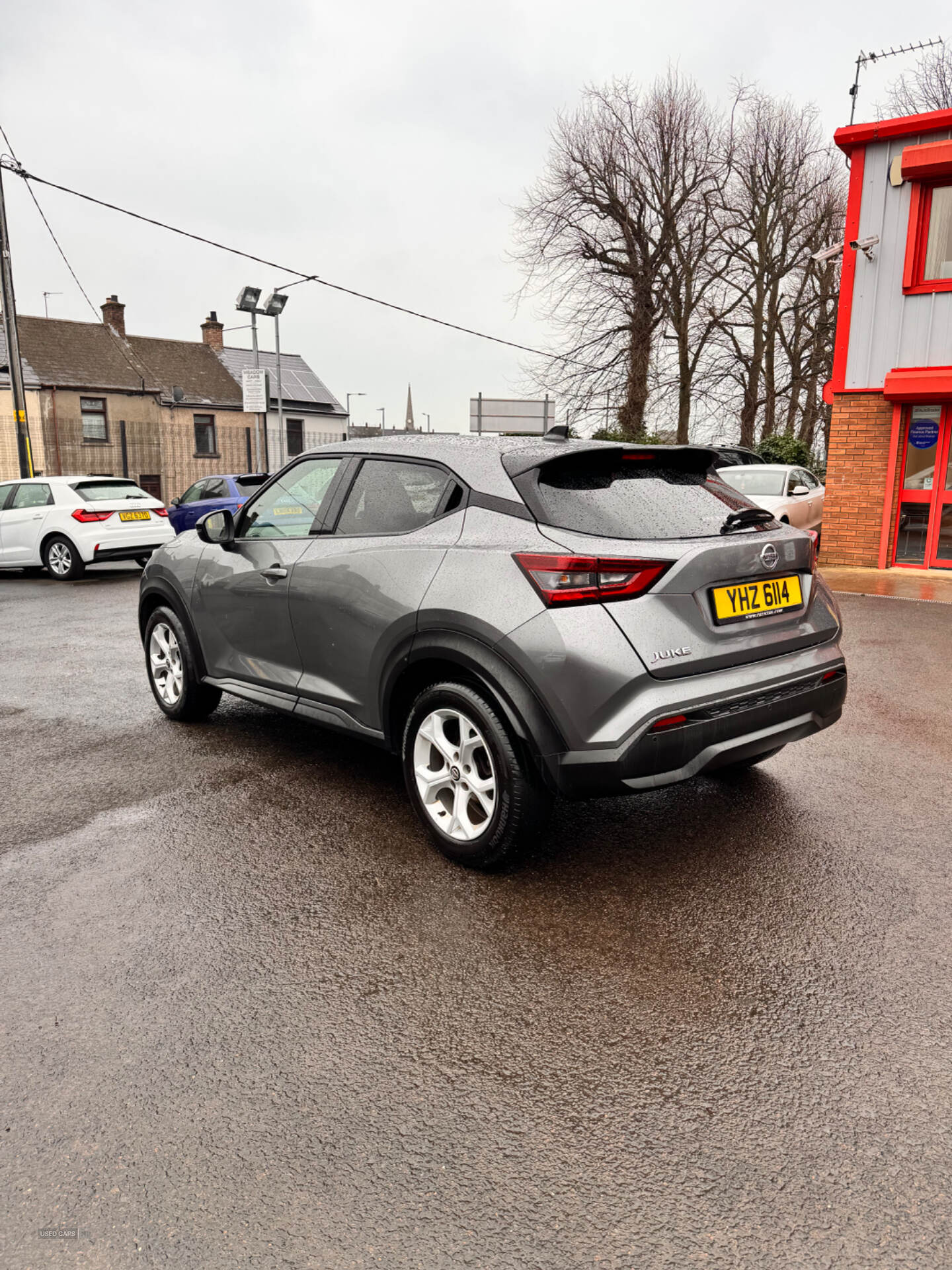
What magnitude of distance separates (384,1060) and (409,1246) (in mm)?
610

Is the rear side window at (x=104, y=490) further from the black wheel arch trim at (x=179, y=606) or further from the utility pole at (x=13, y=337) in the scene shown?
the black wheel arch trim at (x=179, y=606)

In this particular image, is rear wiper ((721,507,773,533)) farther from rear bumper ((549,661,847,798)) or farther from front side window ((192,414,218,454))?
front side window ((192,414,218,454))

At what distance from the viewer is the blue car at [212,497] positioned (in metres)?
17.1

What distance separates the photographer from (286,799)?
4406 millimetres

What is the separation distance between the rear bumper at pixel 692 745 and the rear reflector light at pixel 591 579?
45 centimetres

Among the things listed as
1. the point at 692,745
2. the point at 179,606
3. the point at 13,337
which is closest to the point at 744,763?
the point at 692,745

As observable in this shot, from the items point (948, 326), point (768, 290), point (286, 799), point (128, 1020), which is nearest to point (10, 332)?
point (948, 326)

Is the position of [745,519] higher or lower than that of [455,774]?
higher

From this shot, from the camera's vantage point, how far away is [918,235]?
12289 millimetres

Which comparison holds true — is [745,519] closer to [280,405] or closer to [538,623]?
[538,623]

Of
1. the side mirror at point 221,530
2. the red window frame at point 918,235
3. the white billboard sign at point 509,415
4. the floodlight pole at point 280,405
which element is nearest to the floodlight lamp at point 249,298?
the floodlight pole at point 280,405

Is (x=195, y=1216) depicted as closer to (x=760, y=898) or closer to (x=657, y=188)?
(x=760, y=898)

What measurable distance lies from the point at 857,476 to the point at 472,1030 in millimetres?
12358

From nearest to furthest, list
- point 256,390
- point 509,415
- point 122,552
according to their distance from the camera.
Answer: point 122,552 < point 509,415 < point 256,390
